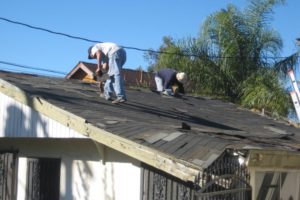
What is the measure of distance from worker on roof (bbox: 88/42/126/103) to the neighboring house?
308 millimetres

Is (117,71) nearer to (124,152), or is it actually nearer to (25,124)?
(25,124)

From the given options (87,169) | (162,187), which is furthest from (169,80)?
(162,187)

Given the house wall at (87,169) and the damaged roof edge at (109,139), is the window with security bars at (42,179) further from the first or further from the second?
the damaged roof edge at (109,139)

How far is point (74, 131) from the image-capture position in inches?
310

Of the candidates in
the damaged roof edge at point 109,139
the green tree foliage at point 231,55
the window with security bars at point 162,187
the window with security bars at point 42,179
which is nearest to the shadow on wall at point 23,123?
the damaged roof edge at point 109,139

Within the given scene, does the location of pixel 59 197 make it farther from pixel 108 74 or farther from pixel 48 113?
pixel 108 74

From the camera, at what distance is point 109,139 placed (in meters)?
7.11

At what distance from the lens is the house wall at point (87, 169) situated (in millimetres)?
7844

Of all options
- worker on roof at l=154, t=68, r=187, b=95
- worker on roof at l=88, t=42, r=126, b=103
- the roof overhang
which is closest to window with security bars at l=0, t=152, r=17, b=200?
worker on roof at l=88, t=42, r=126, b=103

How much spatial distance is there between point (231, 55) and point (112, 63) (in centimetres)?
1256

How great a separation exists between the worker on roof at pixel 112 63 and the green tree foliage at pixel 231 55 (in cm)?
1133

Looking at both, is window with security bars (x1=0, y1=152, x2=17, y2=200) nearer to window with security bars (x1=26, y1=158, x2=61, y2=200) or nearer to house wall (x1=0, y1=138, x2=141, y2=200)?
house wall (x1=0, y1=138, x2=141, y2=200)

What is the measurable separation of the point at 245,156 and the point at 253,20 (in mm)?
16495

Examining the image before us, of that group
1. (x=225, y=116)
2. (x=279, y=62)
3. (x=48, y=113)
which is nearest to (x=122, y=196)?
(x=48, y=113)
